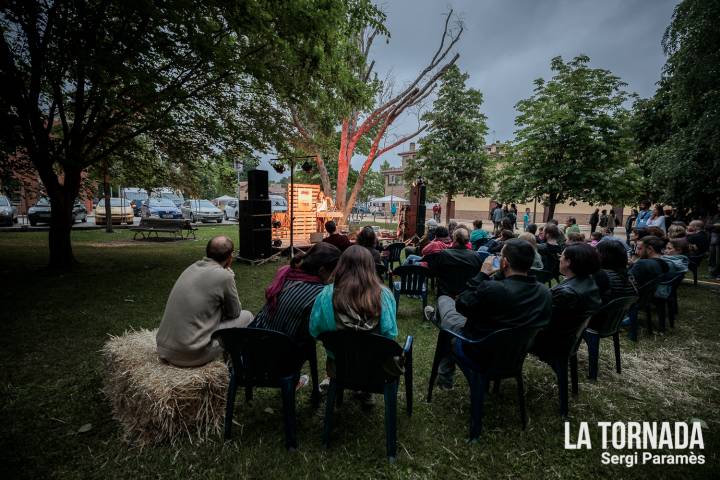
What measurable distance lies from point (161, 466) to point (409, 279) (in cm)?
400

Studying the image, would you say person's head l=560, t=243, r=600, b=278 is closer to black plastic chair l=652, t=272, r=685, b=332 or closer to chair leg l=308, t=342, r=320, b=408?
chair leg l=308, t=342, r=320, b=408

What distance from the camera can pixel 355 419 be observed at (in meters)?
2.75

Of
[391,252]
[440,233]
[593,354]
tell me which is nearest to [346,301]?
[593,354]

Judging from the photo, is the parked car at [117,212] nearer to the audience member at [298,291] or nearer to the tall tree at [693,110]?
the audience member at [298,291]

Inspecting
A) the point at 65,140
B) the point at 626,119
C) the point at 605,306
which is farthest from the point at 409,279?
the point at 626,119

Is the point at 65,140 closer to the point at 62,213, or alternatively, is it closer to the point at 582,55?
the point at 62,213

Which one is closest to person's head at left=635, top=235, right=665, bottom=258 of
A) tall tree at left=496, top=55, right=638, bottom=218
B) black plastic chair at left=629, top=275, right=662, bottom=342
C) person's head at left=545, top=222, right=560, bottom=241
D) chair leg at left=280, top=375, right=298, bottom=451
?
black plastic chair at left=629, top=275, right=662, bottom=342

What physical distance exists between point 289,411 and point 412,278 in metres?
3.45

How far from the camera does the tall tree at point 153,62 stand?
5.51 m

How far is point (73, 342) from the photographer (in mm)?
3938

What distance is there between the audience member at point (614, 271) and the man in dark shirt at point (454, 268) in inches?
58.0

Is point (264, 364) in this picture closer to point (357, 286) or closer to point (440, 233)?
point (357, 286)

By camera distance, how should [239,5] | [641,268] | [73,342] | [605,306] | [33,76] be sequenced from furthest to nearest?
[33,76] < [239,5] < [641,268] < [73,342] < [605,306]

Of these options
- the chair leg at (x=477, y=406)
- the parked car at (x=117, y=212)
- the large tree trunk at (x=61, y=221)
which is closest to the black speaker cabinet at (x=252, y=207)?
the large tree trunk at (x=61, y=221)
